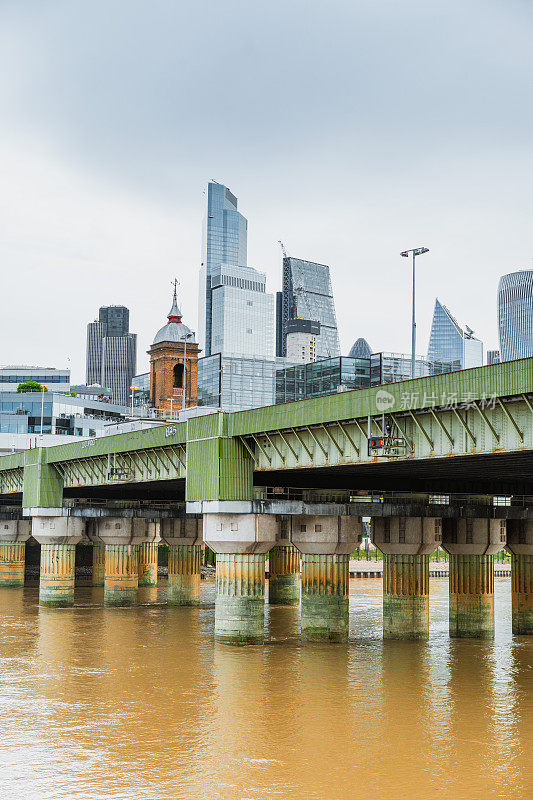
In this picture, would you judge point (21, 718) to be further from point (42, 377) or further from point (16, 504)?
point (42, 377)

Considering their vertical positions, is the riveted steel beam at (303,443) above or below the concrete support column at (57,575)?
above

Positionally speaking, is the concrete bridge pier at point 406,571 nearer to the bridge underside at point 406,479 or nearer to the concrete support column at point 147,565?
the bridge underside at point 406,479

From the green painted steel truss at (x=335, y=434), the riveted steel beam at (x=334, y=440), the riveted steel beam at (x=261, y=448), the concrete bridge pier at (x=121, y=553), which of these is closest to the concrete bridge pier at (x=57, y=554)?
the concrete bridge pier at (x=121, y=553)

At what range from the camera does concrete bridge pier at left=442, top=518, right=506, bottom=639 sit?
193 feet

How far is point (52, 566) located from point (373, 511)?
30232 mm

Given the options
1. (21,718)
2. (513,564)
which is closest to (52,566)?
(513,564)

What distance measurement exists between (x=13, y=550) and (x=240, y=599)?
57072mm

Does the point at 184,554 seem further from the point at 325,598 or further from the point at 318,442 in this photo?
the point at 318,442

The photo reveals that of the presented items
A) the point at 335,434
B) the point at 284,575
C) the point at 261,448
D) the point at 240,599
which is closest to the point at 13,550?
the point at 284,575

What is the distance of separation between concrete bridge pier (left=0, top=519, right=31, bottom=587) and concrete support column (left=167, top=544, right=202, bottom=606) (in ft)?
86.8

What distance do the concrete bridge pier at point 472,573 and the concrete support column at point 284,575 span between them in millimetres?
26993

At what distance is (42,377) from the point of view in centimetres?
19225

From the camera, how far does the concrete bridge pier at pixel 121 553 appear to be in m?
76.4

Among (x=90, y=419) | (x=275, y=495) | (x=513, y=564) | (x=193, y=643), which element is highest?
(x=90, y=419)
